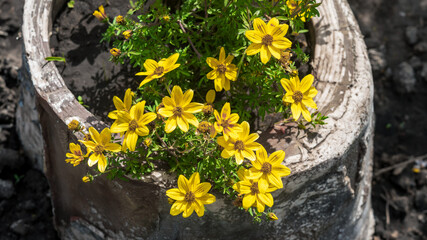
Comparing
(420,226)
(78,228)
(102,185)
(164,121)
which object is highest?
(164,121)

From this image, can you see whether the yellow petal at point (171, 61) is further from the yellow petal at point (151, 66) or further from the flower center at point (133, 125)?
the flower center at point (133, 125)

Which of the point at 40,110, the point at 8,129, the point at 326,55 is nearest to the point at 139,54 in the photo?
the point at 40,110

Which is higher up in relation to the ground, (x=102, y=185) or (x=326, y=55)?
(x=326, y=55)

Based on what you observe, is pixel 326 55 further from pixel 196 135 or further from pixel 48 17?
pixel 48 17

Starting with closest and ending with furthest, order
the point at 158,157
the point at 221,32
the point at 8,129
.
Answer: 1. the point at 158,157
2. the point at 221,32
3. the point at 8,129

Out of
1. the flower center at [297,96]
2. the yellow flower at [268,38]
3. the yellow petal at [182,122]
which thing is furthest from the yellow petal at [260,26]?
the yellow petal at [182,122]

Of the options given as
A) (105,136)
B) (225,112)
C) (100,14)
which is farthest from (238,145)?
(100,14)

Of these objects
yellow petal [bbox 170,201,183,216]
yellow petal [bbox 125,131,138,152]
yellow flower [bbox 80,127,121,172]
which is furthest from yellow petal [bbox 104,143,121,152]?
yellow petal [bbox 170,201,183,216]
